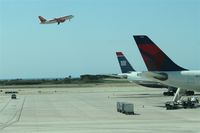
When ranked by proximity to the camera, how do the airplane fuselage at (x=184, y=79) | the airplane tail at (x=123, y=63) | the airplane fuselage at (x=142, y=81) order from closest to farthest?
1. the airplane fuselage at (x=184, y=79)
2. the airplane fuselage at (x=142, y=81)
3. the airplane tail at (x=123, y=63)

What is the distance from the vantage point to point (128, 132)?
1104 inches

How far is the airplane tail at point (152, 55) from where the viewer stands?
52.7 meters

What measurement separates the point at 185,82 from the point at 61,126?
25.1 m

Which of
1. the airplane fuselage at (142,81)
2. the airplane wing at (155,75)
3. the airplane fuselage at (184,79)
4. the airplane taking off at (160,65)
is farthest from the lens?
the airplane fuselage at (142,81)

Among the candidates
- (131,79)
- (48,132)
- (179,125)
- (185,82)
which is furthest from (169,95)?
(48,132)

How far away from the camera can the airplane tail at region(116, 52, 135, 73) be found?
102 meters

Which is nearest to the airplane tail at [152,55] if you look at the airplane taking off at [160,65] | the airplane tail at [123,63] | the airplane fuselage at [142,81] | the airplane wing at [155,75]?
the airplane taking off at [160,65]

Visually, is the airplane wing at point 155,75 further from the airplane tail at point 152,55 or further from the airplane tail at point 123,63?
the airplane tail at point 123,63

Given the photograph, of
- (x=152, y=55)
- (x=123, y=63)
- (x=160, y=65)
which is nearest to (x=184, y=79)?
(x=160, y=65)

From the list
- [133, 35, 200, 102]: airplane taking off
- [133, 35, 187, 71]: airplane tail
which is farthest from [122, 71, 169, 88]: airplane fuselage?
[133, 35, 187, 71]: airplane tail

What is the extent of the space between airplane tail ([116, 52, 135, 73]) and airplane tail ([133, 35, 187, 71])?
48.9 meters

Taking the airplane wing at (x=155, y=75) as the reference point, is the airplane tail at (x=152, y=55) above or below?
above

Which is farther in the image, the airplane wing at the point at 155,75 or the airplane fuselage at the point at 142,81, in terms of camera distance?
the airplane fuselage at the point at 142,81

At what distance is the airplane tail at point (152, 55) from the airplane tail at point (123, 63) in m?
48.9
